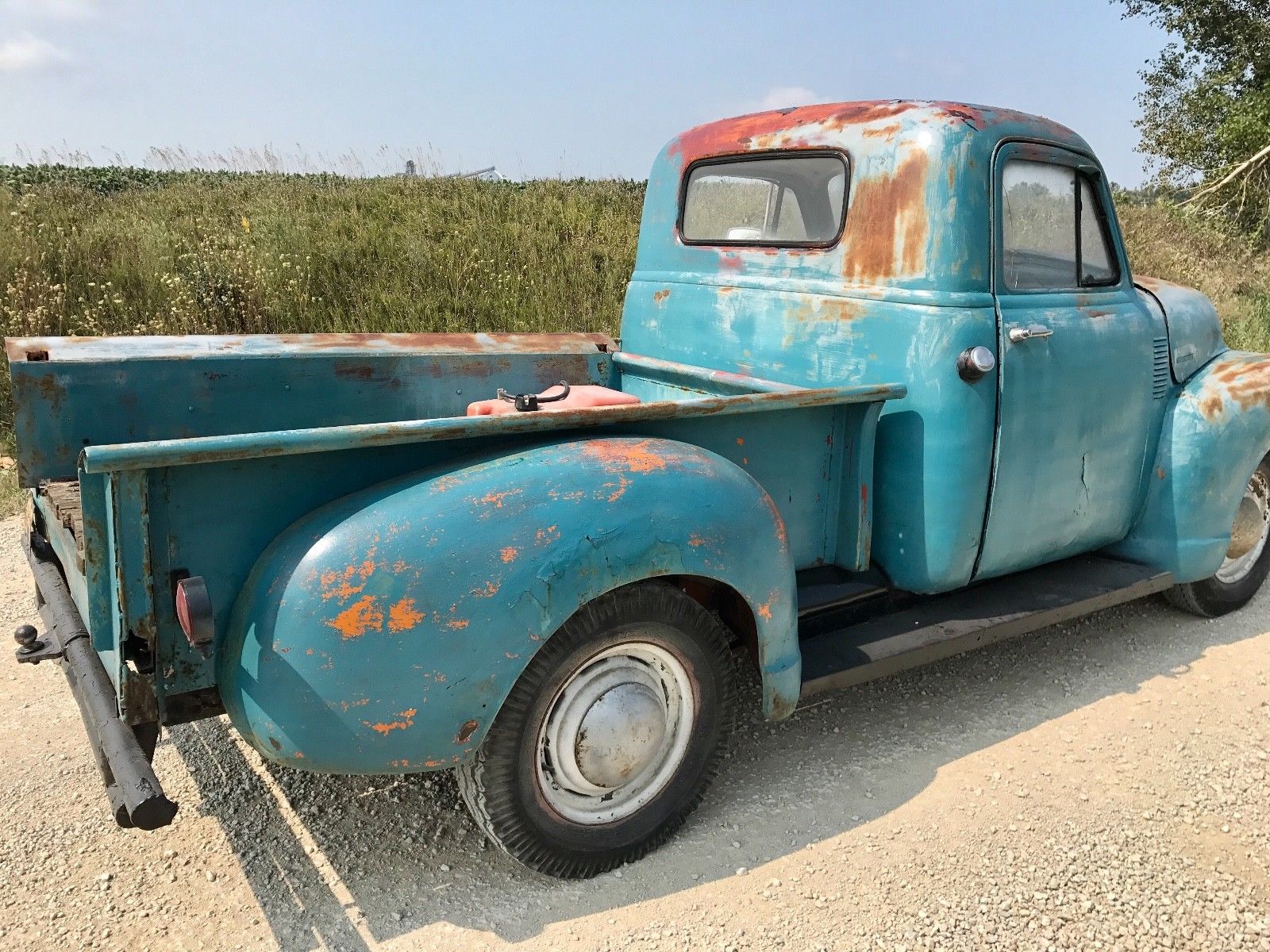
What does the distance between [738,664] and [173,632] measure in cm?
215

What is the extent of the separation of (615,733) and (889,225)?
1.78 meters

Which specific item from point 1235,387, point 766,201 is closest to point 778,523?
point 766,201

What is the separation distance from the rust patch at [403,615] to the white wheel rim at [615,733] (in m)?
0.45

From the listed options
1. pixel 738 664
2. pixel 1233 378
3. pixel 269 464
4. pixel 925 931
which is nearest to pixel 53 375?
pixel 269 464

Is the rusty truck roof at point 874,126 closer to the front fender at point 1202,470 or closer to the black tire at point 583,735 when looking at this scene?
the front fender at point 1202,470

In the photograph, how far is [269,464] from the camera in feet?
6.29

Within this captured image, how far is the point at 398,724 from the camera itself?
191cm

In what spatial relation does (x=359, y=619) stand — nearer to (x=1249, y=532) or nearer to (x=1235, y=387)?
(x=1235, y=387)

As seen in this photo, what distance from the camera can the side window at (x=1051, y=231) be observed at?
9.86 ft

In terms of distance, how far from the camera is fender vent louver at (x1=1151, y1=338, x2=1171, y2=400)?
11.2 ft

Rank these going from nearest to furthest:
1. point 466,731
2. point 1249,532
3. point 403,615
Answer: point 403,615
point 466,731
point 1249,532

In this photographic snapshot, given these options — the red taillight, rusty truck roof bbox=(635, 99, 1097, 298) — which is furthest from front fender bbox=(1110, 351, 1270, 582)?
the red taillight

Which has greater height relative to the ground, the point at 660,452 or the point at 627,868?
the point at 660,452

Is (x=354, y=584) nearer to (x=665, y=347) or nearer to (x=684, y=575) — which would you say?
(x=684, y=575)
